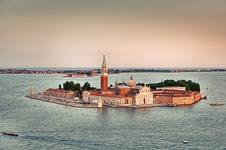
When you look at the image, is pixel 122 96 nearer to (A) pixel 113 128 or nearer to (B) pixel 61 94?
(B) pixel 61 94

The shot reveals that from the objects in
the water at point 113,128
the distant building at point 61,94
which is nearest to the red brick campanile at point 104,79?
the distant building at point 61,94

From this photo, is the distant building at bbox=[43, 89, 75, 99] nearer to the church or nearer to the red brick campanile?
the church

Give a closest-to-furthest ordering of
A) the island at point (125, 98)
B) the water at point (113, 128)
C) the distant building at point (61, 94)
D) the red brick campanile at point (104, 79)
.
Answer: the water at point (113, 128) < the island at point (125, 98) < the red brick campanile at point (104, 79) < the distant building at point (61, 94)

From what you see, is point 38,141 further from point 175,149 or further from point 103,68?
point 103,68

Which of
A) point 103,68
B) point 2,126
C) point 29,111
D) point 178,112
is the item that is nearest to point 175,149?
point 2,126

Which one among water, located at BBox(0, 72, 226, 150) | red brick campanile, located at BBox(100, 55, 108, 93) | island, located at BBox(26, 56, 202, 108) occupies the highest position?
red brick campanile, located at BBox(100, 55, 108, 93)

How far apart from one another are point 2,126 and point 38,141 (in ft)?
4.88

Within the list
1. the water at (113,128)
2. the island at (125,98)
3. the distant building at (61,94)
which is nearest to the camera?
the water at (113,128)

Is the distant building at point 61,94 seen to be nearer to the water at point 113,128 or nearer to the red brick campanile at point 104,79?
the red brick campanile at point 104,79

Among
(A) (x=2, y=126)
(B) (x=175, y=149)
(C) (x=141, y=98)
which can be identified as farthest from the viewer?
(C) (x=141, y=98)

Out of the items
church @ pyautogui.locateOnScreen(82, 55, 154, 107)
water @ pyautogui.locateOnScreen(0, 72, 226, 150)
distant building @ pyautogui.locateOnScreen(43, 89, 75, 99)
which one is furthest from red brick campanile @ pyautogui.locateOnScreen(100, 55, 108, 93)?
water @ pyautogui.locateOnScreen(0, 72, 226, 150)

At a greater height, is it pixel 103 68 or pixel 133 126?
pixel 103 68

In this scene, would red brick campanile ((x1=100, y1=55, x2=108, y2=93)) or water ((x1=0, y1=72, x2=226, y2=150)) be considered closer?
water ((x1=0, y1=72, x2=226, y2=150))

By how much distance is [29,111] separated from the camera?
10.4 metres
